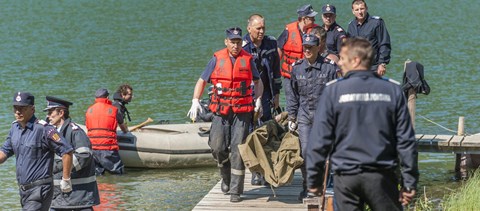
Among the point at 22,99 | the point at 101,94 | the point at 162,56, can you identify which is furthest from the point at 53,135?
the point at 162,56

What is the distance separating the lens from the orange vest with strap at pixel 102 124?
14.9 meters

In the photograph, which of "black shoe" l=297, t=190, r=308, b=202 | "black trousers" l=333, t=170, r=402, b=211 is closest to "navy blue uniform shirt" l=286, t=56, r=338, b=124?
"black shoe" l=297, t=190, r=308, b=202

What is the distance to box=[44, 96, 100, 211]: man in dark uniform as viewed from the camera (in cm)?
916

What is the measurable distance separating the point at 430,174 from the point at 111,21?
29.8 m

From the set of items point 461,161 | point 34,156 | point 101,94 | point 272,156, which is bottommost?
point 461,161

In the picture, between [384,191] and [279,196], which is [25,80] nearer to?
[279,196]

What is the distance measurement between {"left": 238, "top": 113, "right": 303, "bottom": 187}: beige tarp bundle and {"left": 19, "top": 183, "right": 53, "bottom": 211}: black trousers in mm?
2301

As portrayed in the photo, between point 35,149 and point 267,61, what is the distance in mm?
3921

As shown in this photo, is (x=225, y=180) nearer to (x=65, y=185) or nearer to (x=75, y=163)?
(x=75, y=163)

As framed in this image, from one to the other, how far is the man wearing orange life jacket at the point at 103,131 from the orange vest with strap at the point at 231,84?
4.31 m

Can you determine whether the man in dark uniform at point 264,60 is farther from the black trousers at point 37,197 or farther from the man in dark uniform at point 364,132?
the man in dark uniform at point 364,132

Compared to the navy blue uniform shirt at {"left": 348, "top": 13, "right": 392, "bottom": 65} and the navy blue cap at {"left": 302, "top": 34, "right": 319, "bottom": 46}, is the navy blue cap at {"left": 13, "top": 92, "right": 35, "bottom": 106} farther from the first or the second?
the navy blue uniform shirt at {"left": 348, "top": 13, "right": 392, "bottom": 65}

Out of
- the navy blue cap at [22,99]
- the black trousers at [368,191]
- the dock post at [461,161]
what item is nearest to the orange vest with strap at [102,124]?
the dock post at [461,161]

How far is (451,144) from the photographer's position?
43.5 feet
